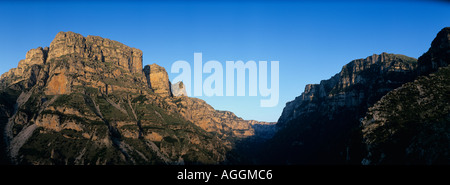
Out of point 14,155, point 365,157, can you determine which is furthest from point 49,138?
point 365,157

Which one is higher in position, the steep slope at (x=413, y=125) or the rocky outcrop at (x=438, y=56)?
the rocky outcrop at (x=438, y=56)

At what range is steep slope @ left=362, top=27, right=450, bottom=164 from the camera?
7488 centimetres

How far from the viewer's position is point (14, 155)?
163750 mm

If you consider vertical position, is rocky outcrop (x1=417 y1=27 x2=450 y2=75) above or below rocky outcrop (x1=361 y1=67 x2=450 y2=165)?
above

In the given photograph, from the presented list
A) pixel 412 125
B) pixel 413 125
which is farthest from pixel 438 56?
pixel 413 125

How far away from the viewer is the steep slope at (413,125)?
7488 centimetres

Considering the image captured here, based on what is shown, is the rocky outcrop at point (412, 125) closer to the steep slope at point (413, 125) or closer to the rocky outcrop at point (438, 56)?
the steep slope at point (413, 125)

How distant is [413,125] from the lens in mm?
88312

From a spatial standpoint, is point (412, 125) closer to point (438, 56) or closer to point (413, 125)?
point (413, 125)

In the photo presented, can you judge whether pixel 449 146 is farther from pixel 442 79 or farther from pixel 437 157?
pixel 442 79

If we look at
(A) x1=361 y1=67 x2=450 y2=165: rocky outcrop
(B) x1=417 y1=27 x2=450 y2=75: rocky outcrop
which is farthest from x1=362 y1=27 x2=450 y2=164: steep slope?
(B) x1=417 y1=27 x2=450 y2=75: rocky outcrop

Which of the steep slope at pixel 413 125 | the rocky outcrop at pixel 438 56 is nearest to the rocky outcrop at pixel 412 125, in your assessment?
the steep slope at pixel 413 125

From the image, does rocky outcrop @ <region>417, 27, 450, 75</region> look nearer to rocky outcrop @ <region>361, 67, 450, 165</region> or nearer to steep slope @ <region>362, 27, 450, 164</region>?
steep slope @ <region>362, 27, 450, 164</region>

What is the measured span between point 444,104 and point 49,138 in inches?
8300
